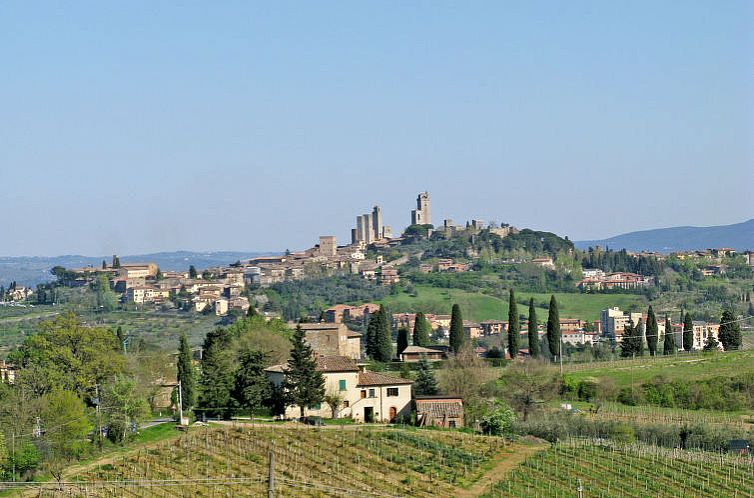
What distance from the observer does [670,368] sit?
6812 centimetres

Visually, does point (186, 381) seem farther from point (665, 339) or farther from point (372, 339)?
point (665, 339)

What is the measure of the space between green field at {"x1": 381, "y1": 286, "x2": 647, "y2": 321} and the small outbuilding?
82.2 meters

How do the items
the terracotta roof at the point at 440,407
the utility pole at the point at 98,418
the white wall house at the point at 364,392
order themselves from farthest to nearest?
the white wall house at the point at 364,392, the terracotta roof at the point at 440,407, the utility pole at the point at 98,418

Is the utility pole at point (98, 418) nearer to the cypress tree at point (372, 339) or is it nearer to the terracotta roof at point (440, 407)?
the terracotta roof at point (440, 407)

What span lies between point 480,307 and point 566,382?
80.4m

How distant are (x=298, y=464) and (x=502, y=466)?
724 centimetres

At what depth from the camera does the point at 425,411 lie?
164 feet

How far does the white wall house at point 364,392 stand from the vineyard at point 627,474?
956 cm

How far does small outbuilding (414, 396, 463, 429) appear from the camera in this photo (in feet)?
163

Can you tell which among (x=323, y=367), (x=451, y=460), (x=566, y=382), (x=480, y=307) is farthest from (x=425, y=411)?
(x=480, y=307)

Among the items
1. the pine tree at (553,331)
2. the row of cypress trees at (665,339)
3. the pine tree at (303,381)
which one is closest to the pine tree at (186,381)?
the pine tree at (303,381)

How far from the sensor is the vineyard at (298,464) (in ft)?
114

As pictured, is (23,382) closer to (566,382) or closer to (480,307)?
(566,382)

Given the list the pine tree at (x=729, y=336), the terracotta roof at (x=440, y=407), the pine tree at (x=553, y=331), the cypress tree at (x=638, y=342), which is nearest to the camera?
the terracotta roof at (x=440, y=407)
